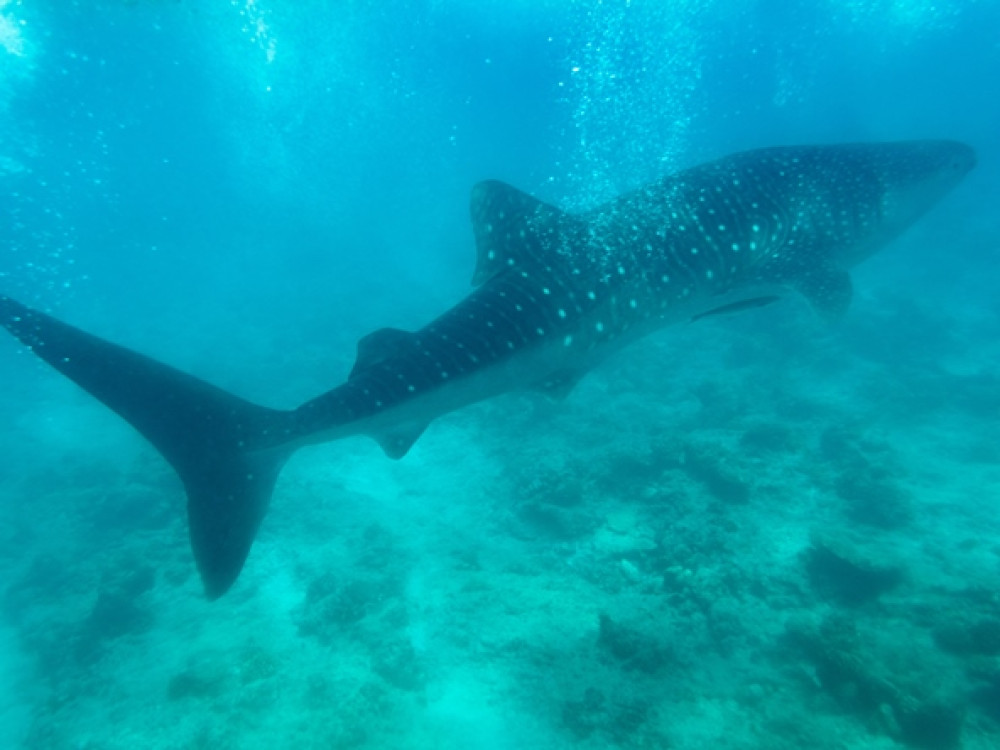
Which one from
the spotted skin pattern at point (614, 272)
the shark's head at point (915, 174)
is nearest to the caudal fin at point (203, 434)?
the spotted skin pattern at point (614, 272)

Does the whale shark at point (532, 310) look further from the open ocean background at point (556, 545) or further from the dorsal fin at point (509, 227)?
the open ocean background at point (556, 545)

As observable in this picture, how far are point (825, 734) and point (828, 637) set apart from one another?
3.75 feet

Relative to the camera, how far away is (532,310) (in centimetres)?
505

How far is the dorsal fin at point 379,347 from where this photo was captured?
15.7 ft

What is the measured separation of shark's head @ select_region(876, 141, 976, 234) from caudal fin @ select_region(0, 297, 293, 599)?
884 centimetres

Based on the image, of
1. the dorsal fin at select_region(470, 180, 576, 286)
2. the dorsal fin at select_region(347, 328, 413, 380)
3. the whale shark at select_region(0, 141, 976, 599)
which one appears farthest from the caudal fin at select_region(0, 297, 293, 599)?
the dorsal fin at select_region(470, 180, 576, 286)

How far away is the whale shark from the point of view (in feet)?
14.2

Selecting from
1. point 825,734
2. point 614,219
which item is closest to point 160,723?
point 825,734

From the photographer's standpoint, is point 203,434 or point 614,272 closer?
point 203,434

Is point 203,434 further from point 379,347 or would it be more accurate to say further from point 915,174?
point 915,174

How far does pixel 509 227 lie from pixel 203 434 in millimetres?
3453

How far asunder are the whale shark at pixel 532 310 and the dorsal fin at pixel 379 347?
1 centimetres

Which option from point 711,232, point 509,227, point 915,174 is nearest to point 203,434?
point 509,227

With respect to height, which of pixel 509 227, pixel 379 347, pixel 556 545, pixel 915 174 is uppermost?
pixel 509 227
